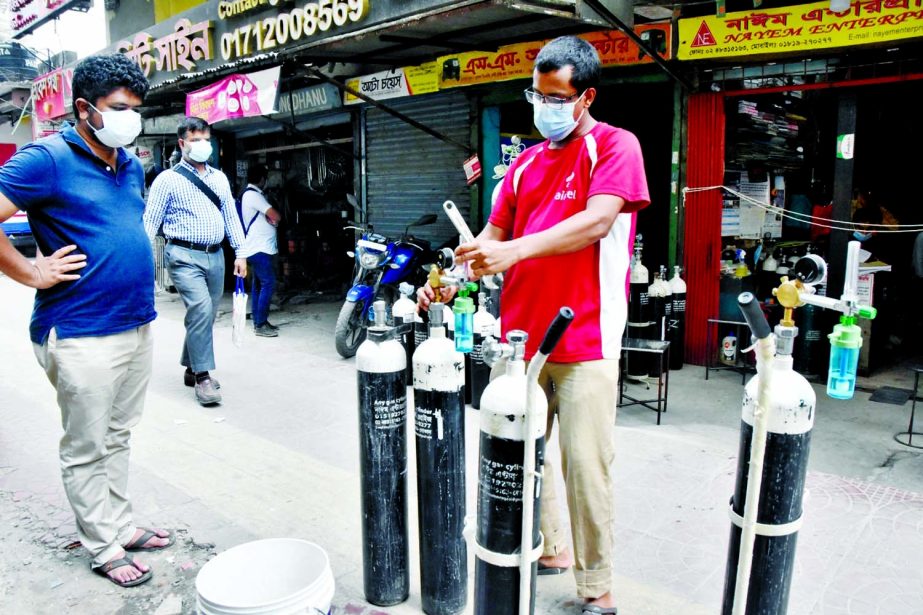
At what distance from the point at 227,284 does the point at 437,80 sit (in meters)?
6.57

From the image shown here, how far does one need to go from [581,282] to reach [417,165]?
246 inches

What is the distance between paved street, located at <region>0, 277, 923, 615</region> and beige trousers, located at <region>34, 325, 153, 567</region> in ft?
0.87

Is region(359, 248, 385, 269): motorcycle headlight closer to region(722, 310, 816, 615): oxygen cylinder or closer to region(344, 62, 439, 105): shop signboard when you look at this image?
region(344, 62, 439, 105): shop signboard

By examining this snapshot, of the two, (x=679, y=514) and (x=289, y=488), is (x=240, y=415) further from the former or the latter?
(x=679, y=514)

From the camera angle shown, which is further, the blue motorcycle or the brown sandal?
the blue motorcycle

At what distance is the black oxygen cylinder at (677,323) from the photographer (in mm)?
6137

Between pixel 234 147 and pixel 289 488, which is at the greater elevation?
pixel 234 147

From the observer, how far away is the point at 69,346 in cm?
286

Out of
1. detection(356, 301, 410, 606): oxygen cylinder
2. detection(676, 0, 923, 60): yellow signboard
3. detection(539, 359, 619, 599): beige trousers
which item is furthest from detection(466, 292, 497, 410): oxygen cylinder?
detection(676, 0, 923, 60): yellow signboard

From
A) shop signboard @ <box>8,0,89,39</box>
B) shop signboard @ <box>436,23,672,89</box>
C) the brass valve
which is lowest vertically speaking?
the brass valve

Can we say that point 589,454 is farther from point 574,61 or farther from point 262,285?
point 262,285

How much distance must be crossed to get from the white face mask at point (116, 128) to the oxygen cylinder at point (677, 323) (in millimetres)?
4560

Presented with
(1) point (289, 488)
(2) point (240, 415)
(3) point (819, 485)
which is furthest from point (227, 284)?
(3) point (819, 485)

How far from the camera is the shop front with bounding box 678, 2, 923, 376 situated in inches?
207
